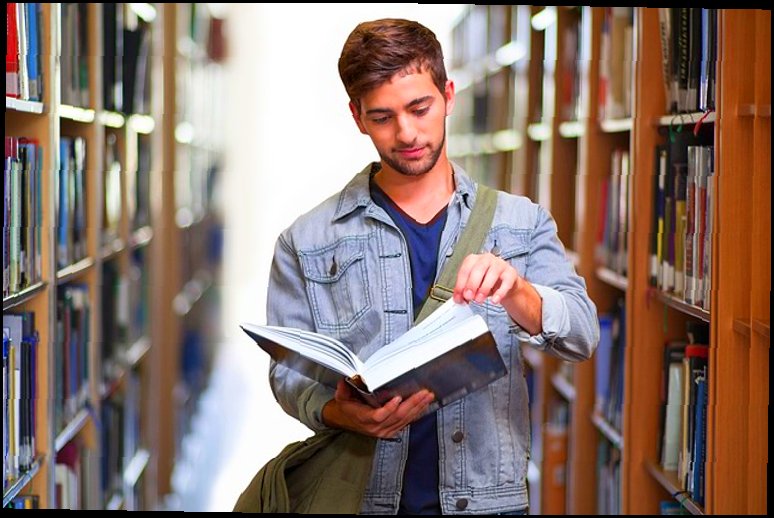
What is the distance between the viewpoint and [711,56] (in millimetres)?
1955

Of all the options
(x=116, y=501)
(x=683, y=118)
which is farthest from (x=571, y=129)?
(x=116, y=501)

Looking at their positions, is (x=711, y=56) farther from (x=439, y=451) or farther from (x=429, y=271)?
(x=439, y=451)

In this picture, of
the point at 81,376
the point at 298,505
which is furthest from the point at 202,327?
the point at 298,505

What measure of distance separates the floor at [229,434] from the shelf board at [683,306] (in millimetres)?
734

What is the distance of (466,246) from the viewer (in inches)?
65.1

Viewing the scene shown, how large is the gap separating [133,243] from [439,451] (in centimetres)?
221

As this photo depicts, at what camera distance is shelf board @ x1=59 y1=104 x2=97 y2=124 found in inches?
99.1

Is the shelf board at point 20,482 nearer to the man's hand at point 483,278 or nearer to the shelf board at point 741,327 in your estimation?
the man's hand at point 483,278

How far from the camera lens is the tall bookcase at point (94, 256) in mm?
2164

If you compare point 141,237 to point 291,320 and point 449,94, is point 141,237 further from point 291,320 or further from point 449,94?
point 449,94

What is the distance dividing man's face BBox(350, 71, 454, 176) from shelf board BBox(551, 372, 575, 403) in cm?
174

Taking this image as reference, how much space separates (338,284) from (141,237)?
7.60 ft

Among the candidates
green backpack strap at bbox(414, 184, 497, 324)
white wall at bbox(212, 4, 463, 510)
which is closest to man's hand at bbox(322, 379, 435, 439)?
green backpack strap at bbox(414, 184, 497, 324)

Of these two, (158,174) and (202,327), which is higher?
(158,174)
